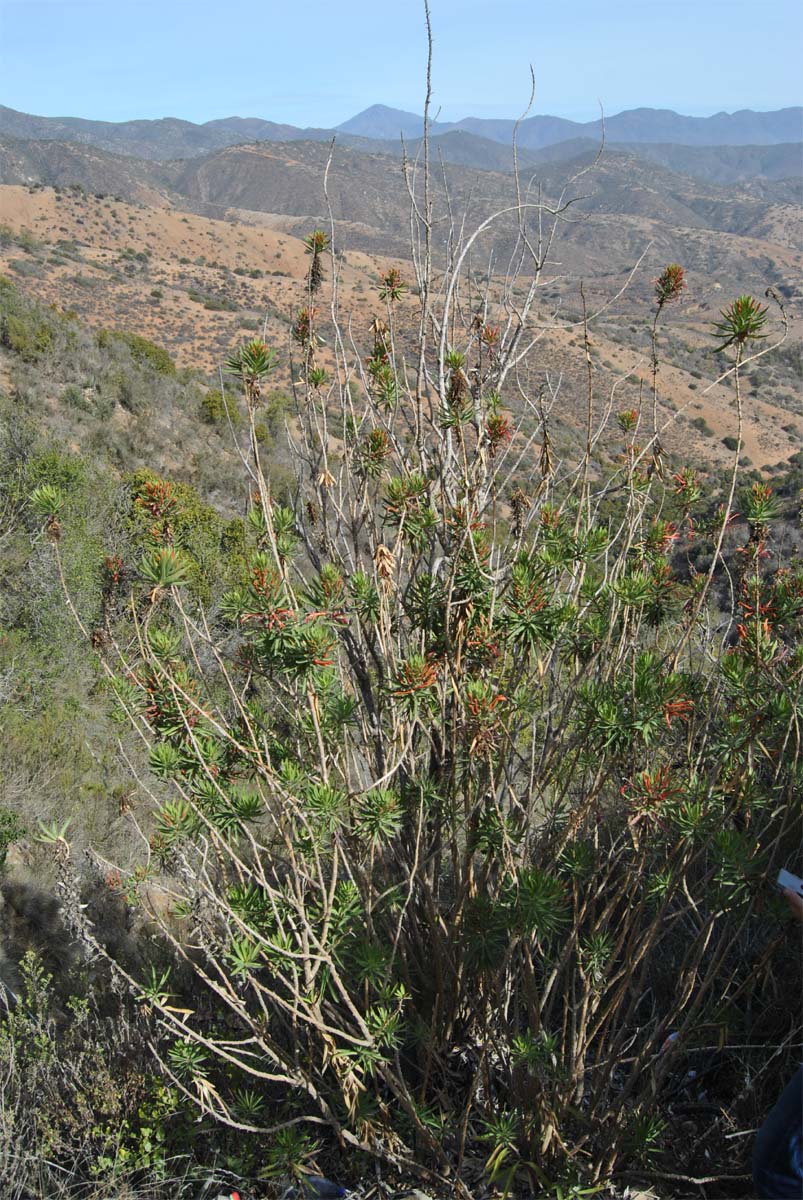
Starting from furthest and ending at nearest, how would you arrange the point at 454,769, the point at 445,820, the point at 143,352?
the point at 143,352
the point at 445,820
the point at 454,769

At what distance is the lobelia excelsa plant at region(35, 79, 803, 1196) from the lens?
2.23 metres

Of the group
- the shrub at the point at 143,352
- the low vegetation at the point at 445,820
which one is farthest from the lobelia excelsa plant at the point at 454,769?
the shrub at the point at 143,352

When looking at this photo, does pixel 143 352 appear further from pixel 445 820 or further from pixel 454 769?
pixel 454 769

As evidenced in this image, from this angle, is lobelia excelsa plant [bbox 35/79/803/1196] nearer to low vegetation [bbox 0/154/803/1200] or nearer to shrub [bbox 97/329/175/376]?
low vegetation [bbox 0/154/803/1200]

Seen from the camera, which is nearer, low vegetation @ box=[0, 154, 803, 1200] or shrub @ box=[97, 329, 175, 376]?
low vegetation @ box=[0, 154, 803, 1200]

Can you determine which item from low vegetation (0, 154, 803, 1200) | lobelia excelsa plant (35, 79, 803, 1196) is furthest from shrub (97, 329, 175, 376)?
lobelia excelsa plant (35, 79, 803, 1196)

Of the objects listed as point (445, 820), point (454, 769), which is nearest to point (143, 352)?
point (445, 820)

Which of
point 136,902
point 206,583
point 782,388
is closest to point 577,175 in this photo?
point 136,902

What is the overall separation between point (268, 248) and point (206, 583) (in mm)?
47077

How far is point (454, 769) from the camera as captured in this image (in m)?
2.46

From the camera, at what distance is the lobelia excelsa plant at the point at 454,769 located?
7.31 ft

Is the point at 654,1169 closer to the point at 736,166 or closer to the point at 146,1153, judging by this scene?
the point at 146,1153

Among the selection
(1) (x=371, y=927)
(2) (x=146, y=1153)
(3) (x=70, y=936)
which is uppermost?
(1) (x=371, y=927)

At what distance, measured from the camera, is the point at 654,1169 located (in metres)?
2.54
